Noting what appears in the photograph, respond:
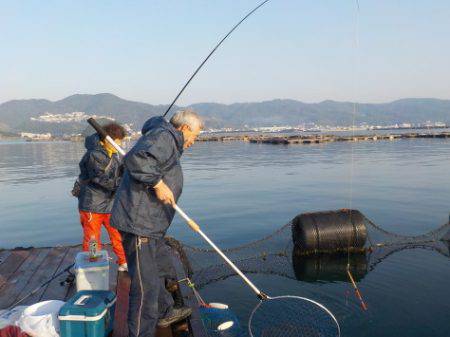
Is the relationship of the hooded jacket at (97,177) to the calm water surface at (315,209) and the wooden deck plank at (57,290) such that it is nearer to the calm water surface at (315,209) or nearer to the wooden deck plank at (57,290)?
the wooden deck plank at (57,290)

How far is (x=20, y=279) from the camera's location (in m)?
7.66

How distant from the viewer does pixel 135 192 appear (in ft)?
15.0

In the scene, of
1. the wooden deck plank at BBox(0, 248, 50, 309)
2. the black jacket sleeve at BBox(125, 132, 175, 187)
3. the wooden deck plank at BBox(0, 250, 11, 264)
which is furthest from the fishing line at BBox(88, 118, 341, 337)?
the wooden deck plank at BBox(0, 250, 11, 264)

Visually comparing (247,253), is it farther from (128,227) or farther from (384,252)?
(128,227)

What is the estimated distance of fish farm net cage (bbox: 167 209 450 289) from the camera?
36.3ft

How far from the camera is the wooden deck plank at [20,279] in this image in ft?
22.1

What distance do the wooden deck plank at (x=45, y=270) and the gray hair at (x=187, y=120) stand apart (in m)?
3.99

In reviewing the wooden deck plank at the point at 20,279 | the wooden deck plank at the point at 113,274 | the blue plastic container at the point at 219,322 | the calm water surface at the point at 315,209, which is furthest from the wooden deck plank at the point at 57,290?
the calm water surface at the point at 315,209

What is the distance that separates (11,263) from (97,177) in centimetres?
329

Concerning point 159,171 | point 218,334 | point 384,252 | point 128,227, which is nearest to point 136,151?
point 159,171

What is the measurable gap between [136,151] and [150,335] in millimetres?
2160

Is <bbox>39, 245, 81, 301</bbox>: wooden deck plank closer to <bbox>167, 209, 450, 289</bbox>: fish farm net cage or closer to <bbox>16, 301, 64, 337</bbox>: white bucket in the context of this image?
<bbox>16, 301, 64, 337</bbox>: white bucket

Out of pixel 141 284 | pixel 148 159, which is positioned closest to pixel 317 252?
pixel 141 284

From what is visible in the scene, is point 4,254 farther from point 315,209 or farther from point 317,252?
point 315,209
